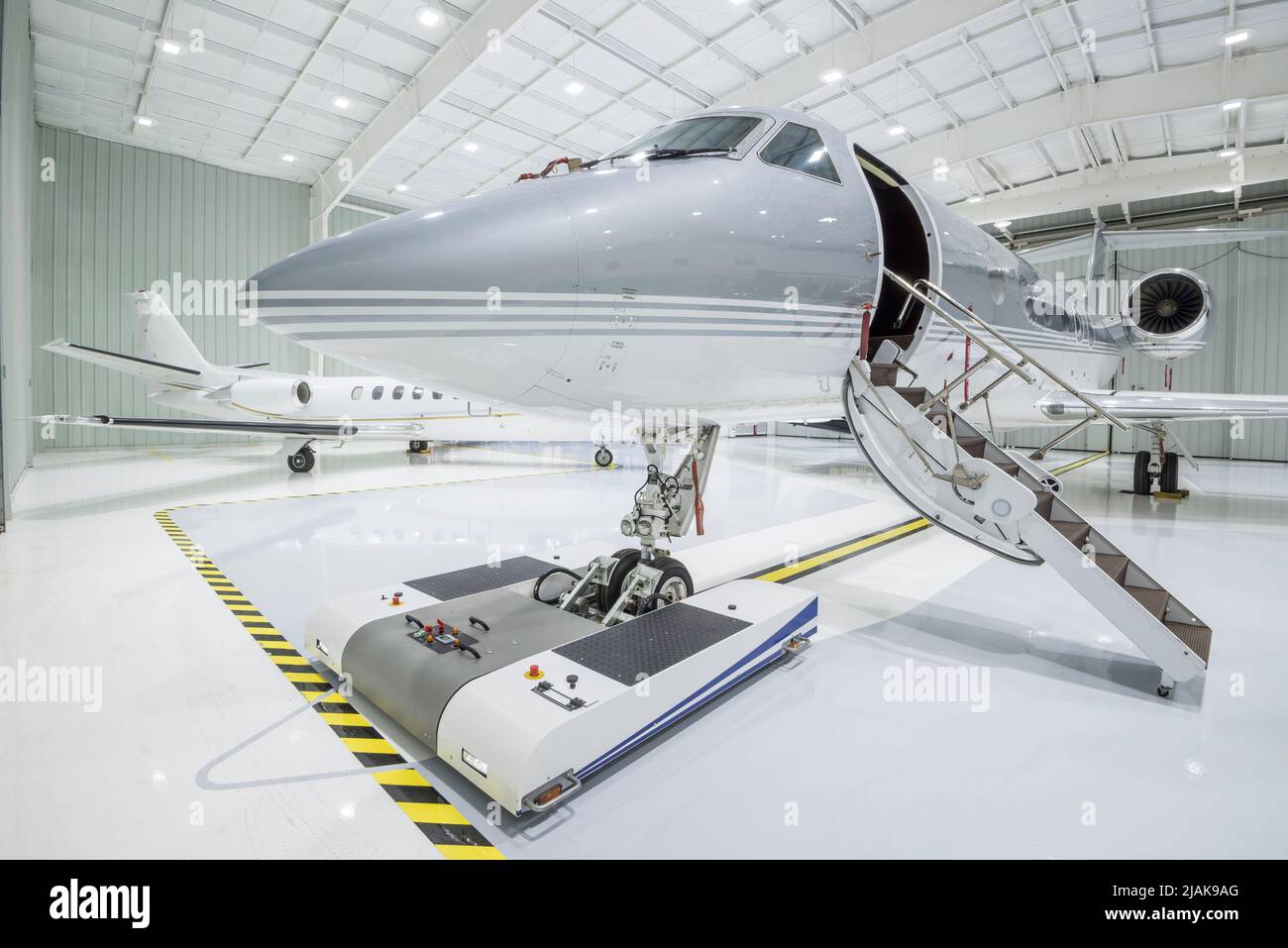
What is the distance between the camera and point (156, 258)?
65.1 ft

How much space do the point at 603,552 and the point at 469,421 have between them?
33.5 ft

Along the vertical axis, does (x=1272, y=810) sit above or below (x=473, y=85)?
below

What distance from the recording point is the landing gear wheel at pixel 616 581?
14.3ft

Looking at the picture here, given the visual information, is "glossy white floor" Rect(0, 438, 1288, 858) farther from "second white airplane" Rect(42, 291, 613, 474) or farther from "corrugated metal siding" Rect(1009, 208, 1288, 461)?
"corrugated metal siding" Rect(1009, 208, 1288, 461)

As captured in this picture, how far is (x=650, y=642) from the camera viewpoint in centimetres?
341

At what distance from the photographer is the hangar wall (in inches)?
344

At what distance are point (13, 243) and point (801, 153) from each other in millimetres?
13077

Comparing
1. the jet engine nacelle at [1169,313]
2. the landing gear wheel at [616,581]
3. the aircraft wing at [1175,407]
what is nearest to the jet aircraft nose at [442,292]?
the landing gear wheel at [616,581]

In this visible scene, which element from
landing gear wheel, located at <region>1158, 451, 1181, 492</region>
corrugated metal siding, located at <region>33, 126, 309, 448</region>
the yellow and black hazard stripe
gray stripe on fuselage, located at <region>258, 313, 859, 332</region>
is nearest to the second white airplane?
corrugated metal siding, located at <region>33, 126, 309, 448</region>

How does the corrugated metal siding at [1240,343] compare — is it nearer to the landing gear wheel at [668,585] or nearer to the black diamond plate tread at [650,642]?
the landing gear wheel at [668,585]

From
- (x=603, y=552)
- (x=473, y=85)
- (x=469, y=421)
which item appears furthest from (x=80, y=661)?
(x=473, y=85)
